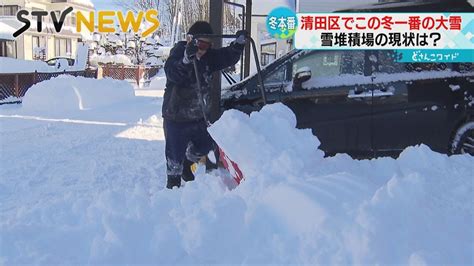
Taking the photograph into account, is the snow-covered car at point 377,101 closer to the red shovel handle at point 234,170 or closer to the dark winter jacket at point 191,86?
the dark winter jacket at point 191,86

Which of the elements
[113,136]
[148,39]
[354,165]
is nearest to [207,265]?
[354,165]

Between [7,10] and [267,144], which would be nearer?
[267,144]

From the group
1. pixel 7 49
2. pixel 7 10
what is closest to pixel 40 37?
pixel 7 10

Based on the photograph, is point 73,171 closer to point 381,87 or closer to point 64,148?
point 64,148

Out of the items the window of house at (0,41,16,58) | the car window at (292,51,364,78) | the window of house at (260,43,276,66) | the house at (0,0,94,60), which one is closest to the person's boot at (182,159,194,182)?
the car window at (292,51,364,78)

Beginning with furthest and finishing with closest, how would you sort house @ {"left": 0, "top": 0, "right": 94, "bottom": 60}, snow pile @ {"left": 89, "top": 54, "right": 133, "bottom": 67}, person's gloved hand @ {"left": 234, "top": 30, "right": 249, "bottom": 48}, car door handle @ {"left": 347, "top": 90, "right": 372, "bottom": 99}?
house @ {"left": 0, "top": 0, "right": 94, "bottom": 60} < snow pile @ {"left": 89, "top": 54, "right": 133, "bottom": 67} < car door handle @ {"left": 347, "top": 90, "right": 372, "bottom": 99} < person's gloved hand @ {"left": 234, "top": 30, "right": 249, "bottom": 48}

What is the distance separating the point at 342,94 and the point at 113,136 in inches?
178

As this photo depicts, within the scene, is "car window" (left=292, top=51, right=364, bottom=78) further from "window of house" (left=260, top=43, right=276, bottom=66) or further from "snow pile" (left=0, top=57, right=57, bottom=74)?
"snow pile" (left=0, top=57, right=57, bottom=74)

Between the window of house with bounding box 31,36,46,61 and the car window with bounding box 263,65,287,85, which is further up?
the window of house with bounding box 31,36,46,61

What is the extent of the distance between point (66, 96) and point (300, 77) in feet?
28.2

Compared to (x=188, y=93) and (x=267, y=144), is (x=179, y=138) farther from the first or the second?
(x=267, y=144)

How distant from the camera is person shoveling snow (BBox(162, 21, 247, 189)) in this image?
4305mm

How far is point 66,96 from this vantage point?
12.4 meters

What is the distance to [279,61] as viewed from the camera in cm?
536
